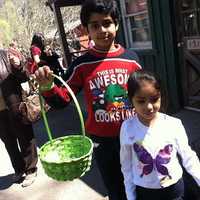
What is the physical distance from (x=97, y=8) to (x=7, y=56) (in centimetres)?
225

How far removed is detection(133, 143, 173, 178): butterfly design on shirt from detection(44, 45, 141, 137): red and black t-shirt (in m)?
0.34

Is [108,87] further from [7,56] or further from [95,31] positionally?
[7,56]

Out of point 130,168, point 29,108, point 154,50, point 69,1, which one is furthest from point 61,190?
point 69,1

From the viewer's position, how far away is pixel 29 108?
4.32m

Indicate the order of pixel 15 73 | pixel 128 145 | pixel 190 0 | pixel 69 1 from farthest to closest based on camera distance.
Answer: pixel 69 1, pixel 190 0, pixel 15 73, pixel 128 145

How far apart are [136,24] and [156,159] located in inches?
198

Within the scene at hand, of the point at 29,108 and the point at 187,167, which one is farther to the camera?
the point at 29,108

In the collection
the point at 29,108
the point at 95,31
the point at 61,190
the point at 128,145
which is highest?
the point at 95,31

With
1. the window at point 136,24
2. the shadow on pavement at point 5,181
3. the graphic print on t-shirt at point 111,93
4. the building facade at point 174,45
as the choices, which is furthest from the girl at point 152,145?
the window at point 136,24

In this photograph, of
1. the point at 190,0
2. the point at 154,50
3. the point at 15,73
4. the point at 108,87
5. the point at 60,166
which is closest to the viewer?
the point at 60,166

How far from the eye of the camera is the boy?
2.20m

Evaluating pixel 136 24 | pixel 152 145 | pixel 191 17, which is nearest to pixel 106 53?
pixel 152 145

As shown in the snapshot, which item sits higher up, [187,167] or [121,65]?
[121,65]

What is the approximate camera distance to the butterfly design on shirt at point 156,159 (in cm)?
205
